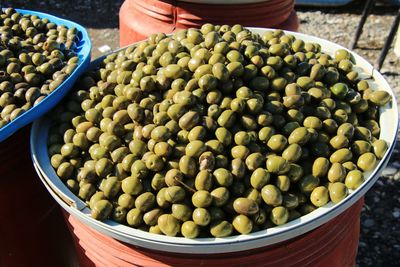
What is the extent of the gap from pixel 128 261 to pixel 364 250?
5.70 ft

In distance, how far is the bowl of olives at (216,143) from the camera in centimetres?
142

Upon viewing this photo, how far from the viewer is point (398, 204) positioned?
2963 mm

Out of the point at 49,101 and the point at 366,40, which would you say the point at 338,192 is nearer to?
the point at 49,101

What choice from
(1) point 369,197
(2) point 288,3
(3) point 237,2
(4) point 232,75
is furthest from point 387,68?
(4) point 232,75

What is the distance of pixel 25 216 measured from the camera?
195cm

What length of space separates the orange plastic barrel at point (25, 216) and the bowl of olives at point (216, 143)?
14 cm

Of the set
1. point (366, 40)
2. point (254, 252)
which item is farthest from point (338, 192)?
point (366, 40)

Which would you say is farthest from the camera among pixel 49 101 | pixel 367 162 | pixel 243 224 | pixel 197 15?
pixel 197 15

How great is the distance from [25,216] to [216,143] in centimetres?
96

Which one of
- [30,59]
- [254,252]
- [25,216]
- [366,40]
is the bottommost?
[366,40]

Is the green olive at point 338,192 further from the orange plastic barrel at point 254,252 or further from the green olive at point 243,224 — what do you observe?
the green olive at point 243,224

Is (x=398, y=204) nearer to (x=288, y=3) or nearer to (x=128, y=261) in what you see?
(x=288, y=3)

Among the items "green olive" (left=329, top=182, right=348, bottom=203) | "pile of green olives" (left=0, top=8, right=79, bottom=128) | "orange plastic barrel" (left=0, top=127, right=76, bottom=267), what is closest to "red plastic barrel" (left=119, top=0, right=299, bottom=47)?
"pile of green olives" (left=0, top=8, right=79, bottom=128)

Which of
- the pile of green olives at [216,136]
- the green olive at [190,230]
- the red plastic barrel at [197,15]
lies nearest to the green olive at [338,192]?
the pile of green olives at [216,136]
